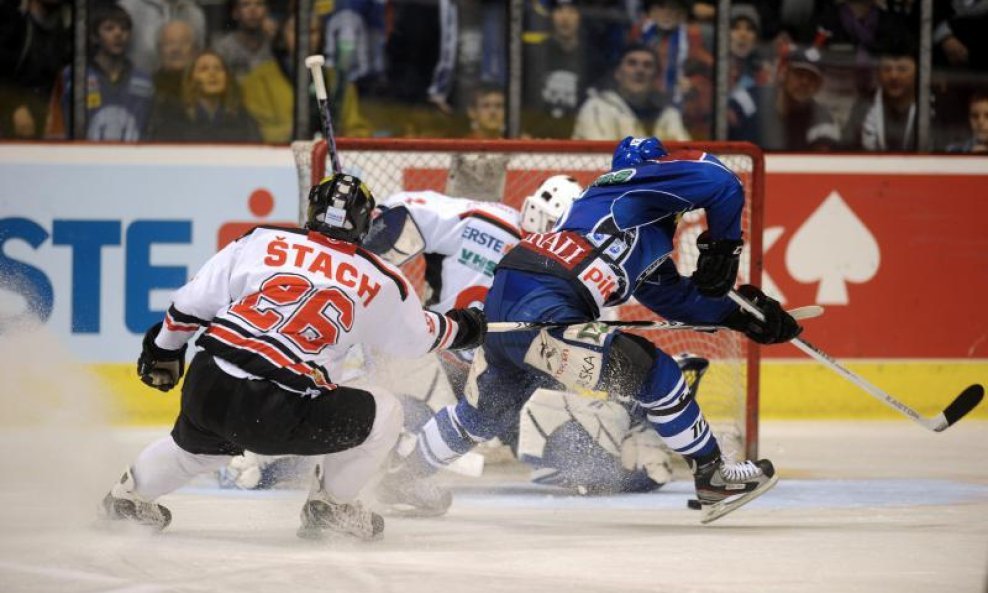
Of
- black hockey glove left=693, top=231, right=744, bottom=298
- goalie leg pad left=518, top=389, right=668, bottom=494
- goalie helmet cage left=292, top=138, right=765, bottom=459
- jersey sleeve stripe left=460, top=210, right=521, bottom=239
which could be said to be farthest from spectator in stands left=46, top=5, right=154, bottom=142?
black hockey glove left=693, top=231, right=744, bottom=298

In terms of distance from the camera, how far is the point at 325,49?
7.09 metres

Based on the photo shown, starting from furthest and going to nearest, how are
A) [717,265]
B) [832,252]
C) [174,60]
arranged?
[832,252] < [174,60] < [717,265]

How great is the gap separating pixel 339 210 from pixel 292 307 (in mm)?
285

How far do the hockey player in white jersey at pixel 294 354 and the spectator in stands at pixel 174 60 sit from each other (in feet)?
9.46

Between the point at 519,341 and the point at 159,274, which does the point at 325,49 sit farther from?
the point at 519,341

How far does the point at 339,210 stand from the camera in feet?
13.7

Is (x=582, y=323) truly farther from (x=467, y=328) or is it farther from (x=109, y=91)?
(x=109, y=91)

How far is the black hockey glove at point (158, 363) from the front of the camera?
433cm

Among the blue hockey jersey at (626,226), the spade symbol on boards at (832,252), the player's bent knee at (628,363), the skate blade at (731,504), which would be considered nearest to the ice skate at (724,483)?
the skate blade at (731,504)

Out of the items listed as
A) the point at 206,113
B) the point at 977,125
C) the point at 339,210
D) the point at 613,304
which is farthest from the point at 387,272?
the point at 977,125

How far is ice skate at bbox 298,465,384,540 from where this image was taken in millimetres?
4312

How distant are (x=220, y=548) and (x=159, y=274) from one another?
2.79 metres

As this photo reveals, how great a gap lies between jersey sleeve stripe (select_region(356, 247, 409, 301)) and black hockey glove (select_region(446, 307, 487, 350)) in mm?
223

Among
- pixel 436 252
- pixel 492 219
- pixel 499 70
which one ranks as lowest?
pixel 436 252
